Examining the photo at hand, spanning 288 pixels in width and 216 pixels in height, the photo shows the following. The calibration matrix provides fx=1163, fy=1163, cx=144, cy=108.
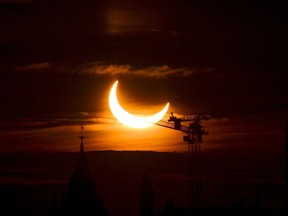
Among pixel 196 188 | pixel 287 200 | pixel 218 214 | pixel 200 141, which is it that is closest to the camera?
pixel 287 200

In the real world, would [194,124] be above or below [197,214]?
above

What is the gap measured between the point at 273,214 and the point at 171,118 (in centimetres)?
2654

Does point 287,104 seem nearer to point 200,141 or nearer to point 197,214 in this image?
point 200,141

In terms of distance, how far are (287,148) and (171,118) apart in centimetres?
5908

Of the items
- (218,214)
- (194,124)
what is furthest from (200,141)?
(218,214)

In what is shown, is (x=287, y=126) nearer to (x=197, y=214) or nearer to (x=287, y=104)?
(x=287, y=104)

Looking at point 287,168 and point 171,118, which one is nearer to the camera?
point 287,168

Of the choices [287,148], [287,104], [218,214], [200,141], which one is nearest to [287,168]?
[287,148]

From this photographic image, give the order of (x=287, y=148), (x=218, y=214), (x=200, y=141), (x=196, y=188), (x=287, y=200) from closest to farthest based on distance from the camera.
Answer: (x=287, y=148) < (x=287, y=200) < (x=200, y=141) < (x=196, y=188) < (x=218, y=214)

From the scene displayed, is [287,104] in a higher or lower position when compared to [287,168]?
higher

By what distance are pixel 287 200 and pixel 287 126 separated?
12.0 metres

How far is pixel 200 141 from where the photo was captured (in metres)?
170

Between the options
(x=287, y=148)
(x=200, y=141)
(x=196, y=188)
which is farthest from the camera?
(x=196, y=188)

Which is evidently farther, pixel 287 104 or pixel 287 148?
pixel 287 104
